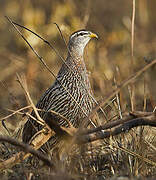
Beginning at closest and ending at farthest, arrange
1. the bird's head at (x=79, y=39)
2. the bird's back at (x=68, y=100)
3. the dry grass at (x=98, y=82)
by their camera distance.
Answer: the dry grass at (x=98, y=82), the bird's back at (x=68, y=100), the bird's head at (x=79, y=39)

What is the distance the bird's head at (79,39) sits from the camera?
15.9 ft

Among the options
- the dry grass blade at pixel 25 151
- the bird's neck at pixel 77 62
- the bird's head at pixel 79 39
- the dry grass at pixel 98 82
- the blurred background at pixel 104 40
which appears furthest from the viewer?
the blurred background at pixel 104 40

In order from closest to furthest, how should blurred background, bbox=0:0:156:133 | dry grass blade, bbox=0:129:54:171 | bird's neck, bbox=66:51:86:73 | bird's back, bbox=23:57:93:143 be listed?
dry grass blade, bbox=0:129:54:171
bird's back, bbox=23:57:93:143
bird's neck, bbox=66:51:86:73
blurred background, bbox=0:0:156:133

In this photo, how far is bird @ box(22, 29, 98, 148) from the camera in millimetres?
4156

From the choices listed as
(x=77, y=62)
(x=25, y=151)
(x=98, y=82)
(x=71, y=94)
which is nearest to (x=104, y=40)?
(x=98, y=82)

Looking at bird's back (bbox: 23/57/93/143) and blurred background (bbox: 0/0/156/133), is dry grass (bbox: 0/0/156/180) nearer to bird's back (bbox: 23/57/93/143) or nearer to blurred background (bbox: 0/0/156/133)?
blurred background (bbox: 0/0/156/133)

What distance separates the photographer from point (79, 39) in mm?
4844

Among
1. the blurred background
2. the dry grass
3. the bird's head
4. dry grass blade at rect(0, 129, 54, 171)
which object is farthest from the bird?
the blurred background

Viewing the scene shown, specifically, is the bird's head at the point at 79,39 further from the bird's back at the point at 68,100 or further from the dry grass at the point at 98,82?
the bird's back at the point at 68,100

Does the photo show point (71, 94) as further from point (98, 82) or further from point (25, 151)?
point (98, 82)

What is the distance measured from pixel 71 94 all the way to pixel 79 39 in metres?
0.89

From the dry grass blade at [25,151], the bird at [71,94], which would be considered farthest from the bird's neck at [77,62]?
the dry grass blade at [25,151]

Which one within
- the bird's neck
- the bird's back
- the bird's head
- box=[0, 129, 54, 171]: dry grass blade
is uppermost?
the bird's head

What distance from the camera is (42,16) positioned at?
8.84 meters
